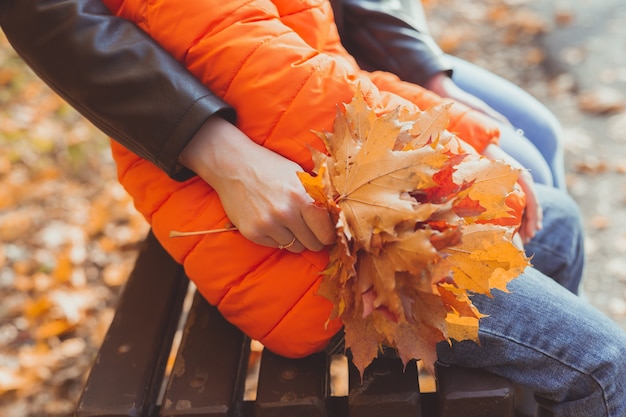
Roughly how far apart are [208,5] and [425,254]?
65 cm

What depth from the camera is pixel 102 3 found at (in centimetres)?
131

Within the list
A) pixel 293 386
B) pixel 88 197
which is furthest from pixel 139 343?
pixel 88 197

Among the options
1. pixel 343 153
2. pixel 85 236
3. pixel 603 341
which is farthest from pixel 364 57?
pixel 85 236

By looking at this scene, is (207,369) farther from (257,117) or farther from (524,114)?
(524,114)

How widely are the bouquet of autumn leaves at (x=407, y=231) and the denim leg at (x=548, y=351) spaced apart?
4.8 inches

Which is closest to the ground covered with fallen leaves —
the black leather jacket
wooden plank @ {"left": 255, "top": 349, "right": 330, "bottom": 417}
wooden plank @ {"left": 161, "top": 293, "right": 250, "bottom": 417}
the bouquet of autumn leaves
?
wooden plank @ {"left": 161, "top": 293, "right": 250, "bottom": 417}

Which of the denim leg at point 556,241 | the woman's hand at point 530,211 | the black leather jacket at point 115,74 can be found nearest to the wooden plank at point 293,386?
the black leather jacket at point 115,74

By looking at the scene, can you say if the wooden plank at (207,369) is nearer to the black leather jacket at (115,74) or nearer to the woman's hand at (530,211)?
the black leather jacket at (115,74)

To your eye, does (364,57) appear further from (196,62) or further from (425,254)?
(425,254)

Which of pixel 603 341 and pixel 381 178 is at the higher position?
pixel 381 178

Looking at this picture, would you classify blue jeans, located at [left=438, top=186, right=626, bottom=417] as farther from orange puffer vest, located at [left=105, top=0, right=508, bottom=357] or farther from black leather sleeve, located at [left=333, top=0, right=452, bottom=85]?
black leather sleeve, located at [left=333, top=0, right=452, bottom=85]

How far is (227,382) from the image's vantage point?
1.32 m

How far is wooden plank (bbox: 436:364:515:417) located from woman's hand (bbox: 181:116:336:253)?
0.38 metres

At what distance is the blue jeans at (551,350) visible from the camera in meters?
1.27
